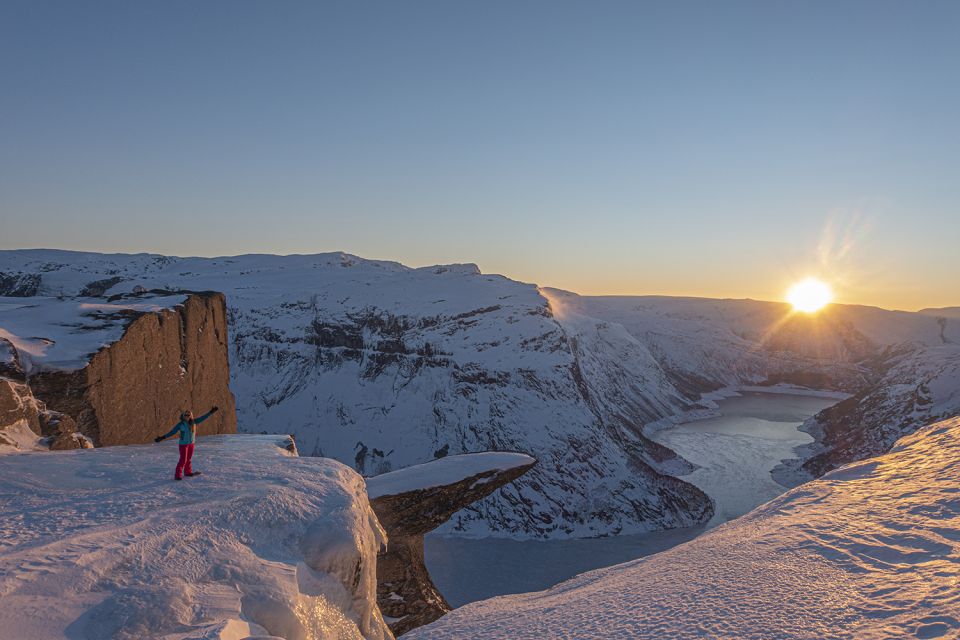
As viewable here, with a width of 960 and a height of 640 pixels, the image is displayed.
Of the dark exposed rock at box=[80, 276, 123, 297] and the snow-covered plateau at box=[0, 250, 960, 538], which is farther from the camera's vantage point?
the dark exposed rock at box=[80, 276, 123, 297]

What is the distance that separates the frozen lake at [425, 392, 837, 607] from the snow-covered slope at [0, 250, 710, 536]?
2313mm

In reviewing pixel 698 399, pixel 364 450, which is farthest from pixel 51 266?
pixel 698 399

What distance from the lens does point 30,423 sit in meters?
11.6

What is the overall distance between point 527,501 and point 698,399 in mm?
88422

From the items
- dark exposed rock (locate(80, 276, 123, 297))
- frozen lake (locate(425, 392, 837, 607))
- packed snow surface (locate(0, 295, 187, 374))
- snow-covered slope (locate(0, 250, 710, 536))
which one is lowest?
frozen lake (locate(425, 392, 837, 607))

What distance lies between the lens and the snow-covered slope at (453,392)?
51375 mm

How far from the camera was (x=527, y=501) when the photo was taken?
163 feet

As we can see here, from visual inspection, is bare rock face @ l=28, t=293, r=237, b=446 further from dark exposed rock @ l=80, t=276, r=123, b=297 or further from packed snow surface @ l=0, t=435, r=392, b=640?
dark exposed rock @ l=80, t=276, r=123, b=297

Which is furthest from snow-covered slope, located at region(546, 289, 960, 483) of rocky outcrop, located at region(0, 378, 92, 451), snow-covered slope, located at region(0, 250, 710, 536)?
rocky outcrop, located at region(0, 378, 92, 451)

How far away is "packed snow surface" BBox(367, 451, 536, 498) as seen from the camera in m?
19.2

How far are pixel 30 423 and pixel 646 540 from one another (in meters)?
45.4

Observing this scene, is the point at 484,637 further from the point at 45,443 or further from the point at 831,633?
the point at 45,443

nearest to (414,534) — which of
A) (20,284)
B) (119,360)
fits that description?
(119,360)

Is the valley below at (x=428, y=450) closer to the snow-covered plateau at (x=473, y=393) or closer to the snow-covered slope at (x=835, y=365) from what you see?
A: the snow-covered plateau at (x=473, y=393)
